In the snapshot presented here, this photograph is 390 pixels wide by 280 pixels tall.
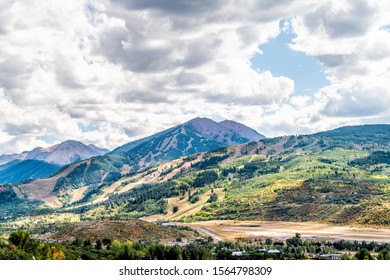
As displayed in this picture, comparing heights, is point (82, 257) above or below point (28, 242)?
below

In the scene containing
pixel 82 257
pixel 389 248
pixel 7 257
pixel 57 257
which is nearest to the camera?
pixel 7 257

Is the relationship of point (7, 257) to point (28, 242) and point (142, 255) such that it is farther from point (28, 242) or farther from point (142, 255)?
point (142, 255)

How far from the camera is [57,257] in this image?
399 ft
